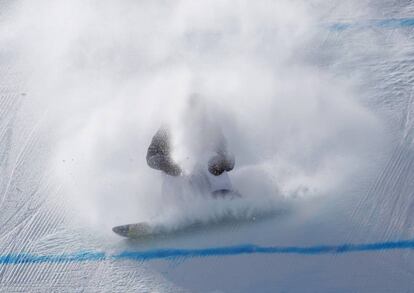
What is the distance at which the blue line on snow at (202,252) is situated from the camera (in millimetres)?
5277

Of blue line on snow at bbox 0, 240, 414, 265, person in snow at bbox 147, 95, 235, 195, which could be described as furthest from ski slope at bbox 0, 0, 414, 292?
person in snow at bbox 147, 95, 235, 195

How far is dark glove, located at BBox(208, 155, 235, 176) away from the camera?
5410 millimetres

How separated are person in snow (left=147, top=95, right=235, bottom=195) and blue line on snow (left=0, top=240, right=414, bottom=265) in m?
0.53

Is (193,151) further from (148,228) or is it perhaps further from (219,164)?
(148,228)

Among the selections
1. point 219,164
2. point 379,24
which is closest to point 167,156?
point 219,164

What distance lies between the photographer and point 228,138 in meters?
6.05

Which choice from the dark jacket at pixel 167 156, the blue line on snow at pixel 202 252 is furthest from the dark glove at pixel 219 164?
the blue line on snow at pixel 202 252

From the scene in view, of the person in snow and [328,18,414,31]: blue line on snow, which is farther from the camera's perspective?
[328,18,414,31]: blue line on snow

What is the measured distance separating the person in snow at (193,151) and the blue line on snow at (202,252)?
53 cm

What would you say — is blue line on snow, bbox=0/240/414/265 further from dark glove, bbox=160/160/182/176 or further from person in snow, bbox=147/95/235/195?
dark glove, bbox=160/160/182/176

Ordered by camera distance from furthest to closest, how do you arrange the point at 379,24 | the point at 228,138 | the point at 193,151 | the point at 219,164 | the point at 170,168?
1. the point at 379,24
2. the point at 228,138
3. the point at 193,151
4. the point at 170,168
5. the point at 219,164

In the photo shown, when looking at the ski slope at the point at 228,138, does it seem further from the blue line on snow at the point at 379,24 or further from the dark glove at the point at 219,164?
the dark glove at the point at 219,164

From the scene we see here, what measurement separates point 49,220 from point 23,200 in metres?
0.37

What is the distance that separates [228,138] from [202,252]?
3.75 ft
